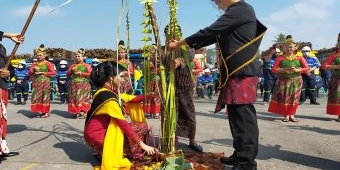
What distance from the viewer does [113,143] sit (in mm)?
4344

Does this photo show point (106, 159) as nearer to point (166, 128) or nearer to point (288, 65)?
point (166, 128)

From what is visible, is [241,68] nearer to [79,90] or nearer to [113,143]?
[113,143]

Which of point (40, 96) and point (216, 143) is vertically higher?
point (40, 96)

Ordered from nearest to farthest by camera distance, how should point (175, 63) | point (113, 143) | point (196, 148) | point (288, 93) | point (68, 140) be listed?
point (113, 143)
point (175, 63)
point (196, 148)
point (68, 140)
point (288, 93)

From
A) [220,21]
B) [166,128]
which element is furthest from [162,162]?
[220,21]

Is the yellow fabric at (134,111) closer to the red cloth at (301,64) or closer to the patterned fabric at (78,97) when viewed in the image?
the red cloth at (301,64)

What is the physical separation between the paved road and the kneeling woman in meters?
0.42

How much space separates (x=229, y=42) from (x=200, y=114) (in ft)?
20.8

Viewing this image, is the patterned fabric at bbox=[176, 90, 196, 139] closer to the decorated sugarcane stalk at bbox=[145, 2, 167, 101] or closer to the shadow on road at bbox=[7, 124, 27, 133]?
the decorated sugarcane stalk at bbox=[145, 2, 167, 101]

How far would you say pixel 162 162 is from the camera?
14.1 ft

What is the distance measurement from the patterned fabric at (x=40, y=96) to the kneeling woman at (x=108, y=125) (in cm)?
595

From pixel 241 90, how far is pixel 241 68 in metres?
0.22

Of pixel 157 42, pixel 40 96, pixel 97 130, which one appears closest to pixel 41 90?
pixel 40 96

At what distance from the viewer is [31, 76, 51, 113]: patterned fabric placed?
10141mm
